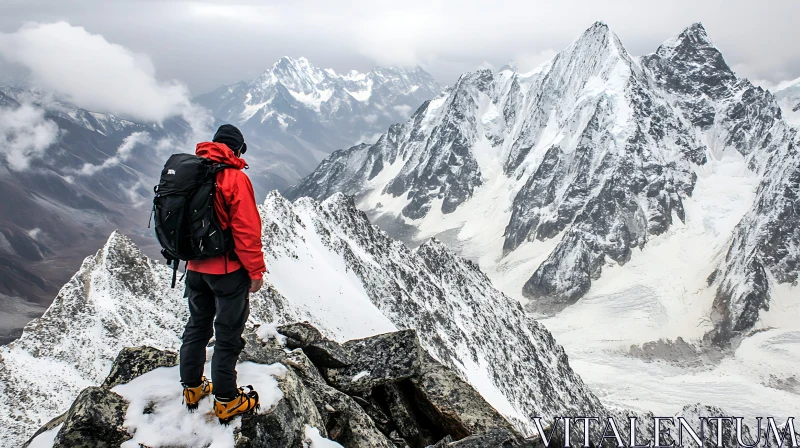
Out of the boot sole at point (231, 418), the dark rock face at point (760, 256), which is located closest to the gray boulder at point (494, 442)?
the boot sole at point (231, 418)

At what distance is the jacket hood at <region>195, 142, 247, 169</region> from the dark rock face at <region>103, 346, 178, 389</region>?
202 inches

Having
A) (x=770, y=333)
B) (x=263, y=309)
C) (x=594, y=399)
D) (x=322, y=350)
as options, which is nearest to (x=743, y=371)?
(x=770, y=333)

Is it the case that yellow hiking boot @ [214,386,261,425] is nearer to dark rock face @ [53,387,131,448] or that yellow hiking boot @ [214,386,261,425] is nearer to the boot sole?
the boot sole

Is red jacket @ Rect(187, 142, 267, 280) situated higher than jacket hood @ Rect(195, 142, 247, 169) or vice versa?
jacket hood @ Rect(195, 142, 247, 169)

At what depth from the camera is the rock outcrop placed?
830cm

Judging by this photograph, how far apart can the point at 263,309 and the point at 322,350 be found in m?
19.3

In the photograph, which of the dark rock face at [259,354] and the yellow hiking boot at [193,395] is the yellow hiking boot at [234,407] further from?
the dark rock face at [259,354]

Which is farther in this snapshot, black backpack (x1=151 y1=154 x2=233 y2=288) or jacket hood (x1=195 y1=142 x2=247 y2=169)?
jacket hood (x1=195 y1=142 x2=247 y2=169)

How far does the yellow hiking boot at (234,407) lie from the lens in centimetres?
811

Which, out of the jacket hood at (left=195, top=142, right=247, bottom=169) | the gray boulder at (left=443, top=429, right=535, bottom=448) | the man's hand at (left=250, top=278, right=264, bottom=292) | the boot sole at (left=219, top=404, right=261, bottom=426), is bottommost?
the gray boulder at (left=443, top=429, right=535, bottom=448)

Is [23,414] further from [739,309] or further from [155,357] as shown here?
[739,309]

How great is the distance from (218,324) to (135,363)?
353 centimetres

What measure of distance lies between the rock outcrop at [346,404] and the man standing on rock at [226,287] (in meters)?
0.66

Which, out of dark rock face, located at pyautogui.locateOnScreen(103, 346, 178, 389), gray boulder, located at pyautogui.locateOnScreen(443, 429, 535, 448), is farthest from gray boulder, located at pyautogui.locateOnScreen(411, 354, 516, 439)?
dark rock face, located at pyautogui.locateOnScreen(103, 346, 178, 389)
